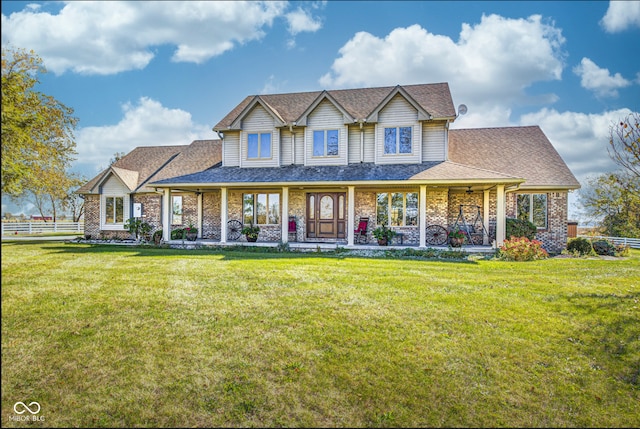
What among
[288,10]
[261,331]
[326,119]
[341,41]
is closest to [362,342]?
[261,331]

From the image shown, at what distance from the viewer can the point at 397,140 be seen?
17.4 metres

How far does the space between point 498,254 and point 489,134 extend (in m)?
10.2

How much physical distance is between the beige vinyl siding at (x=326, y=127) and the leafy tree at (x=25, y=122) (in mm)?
10331

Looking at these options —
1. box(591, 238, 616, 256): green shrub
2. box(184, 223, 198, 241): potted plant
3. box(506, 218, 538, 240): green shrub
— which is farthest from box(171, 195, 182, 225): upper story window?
box(591, 238, 616, 256): green shrub

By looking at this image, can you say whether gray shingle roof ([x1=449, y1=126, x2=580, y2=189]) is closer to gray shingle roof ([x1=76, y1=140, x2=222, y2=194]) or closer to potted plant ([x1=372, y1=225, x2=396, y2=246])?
potted plant ([x1=372, y1=225, x2=396, y2=246])

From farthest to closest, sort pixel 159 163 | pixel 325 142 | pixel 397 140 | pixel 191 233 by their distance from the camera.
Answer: pixel 159 163
pixel 325 142
pixel 191 233
pixel 397 140

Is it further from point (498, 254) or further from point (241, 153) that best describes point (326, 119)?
point (498, 254)

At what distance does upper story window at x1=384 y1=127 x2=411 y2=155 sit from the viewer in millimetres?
17328

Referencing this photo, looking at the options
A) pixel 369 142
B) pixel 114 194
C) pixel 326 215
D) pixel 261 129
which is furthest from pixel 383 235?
pixel 114 194

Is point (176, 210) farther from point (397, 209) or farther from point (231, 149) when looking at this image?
point (397, 209)

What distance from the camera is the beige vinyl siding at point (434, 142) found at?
17.2 meters

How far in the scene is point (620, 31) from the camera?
8.66 metres

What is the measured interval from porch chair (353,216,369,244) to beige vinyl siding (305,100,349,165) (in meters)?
2.97

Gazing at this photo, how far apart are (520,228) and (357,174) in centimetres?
785
